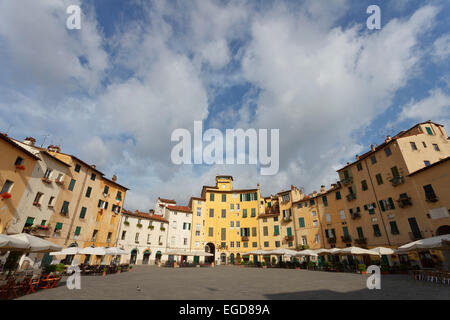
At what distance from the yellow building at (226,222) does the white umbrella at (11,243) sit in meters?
37.5

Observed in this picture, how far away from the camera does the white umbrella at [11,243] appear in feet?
30.9

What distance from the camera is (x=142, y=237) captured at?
4003cm

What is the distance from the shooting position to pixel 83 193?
29828 millimetres

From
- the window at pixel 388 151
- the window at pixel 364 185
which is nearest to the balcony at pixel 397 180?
the window at pixel 388 151

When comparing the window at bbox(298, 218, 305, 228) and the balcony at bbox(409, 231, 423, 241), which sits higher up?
the window at bbox(298, 218, 305, 228)

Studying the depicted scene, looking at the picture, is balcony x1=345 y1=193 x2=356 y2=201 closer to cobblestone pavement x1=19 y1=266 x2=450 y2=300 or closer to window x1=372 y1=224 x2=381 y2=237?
window x1=372 y1=224 x2=381 y2=237

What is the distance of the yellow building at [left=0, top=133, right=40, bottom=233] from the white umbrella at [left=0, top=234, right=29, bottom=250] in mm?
12206

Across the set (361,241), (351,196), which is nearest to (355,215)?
(351,196)

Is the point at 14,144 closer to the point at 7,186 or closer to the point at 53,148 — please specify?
the point at 7,186

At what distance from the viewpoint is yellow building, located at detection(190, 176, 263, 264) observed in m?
45.8

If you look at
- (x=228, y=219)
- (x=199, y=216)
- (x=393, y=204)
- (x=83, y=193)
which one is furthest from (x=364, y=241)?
(x=83, y=193)

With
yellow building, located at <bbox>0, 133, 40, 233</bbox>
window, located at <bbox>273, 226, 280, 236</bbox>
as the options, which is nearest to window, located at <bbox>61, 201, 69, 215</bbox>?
yellow building, located at <bbox>0, 133, 40, 233</bbox>

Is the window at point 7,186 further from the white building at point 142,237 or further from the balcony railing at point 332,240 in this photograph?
the balcony railing at point 332,240

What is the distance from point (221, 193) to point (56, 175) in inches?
1290
